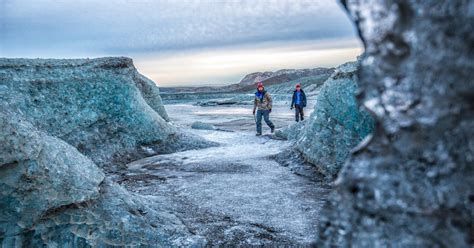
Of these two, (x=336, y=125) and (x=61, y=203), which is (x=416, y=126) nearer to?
(x=61, y=203)

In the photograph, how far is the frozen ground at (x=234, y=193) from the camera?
14.6 feet

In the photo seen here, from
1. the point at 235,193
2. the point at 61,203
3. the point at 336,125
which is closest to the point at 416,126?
the point at 61,203

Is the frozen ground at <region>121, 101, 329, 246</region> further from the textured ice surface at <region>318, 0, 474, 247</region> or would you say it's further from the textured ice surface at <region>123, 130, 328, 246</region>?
the textured ice surface at <region>318, 0, 474, 247</region>

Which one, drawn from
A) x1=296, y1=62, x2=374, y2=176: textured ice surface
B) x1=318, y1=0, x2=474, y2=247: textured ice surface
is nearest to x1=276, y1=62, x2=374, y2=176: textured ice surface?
x1=296, y1=62, x2=374, y2=176: textured ice surface

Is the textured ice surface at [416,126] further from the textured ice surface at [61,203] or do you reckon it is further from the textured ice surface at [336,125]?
the textured ice surface at [336,125]

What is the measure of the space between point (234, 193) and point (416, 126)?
500cm

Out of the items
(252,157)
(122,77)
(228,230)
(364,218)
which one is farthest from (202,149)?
(364,218)

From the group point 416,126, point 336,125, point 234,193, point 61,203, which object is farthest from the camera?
point 336,125

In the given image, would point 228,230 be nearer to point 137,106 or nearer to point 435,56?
point 435,56

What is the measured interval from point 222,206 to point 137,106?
223 inches

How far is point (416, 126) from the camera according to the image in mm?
1249

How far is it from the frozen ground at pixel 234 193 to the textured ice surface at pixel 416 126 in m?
2.96

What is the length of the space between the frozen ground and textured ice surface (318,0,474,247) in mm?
2956

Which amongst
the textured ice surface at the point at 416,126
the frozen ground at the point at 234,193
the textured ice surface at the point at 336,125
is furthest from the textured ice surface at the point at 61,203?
the textured ice surface at the point at 336,125
